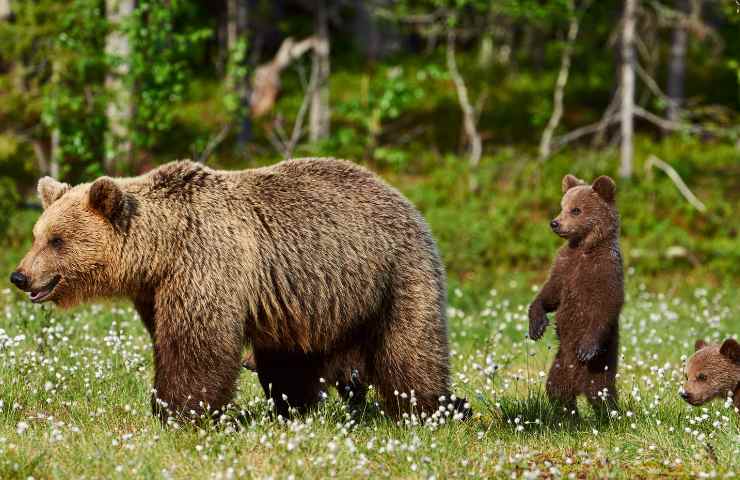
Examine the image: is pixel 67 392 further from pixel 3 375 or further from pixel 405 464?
pixel 405 464

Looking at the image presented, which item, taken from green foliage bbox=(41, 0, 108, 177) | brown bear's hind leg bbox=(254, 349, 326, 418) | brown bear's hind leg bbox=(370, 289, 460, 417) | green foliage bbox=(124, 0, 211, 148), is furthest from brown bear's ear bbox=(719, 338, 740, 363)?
green foliage bbox=(41, 0, 108, 177)

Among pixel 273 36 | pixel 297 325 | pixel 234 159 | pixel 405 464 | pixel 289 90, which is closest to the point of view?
pixel 405 464

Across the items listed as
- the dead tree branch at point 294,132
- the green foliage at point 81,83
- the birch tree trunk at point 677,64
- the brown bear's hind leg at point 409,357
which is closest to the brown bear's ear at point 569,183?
the brown bear's hind leg at point 409,357

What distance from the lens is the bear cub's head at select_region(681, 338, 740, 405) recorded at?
22.0 feet

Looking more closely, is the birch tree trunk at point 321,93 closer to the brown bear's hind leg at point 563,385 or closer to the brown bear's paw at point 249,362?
the brown bear's paw at point 249,362

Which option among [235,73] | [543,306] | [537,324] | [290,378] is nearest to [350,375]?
[290,378]

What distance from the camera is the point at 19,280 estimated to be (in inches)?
231

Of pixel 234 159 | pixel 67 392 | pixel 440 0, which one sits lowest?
pixel 234 159

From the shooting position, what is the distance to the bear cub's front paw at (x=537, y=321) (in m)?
6.97

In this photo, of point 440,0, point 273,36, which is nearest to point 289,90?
point 273,36

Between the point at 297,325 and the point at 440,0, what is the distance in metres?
A: 11.6

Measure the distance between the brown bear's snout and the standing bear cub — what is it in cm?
1

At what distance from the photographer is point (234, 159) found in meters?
19.9

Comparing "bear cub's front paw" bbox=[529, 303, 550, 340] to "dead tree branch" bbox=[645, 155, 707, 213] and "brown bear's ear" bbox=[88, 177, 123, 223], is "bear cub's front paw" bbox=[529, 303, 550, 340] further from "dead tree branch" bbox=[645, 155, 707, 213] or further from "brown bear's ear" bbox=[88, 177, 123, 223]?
"dead tree branch" bbox=[645, 155, 707, 213]
